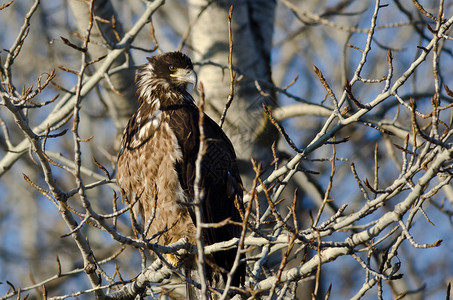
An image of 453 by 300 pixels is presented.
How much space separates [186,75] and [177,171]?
3.36ft

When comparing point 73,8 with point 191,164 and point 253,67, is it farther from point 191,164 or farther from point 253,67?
point 191,164

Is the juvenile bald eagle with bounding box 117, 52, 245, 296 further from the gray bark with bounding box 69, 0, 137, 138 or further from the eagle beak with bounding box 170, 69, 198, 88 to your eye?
the gray bark with bounding box 69, 0, 137, 138

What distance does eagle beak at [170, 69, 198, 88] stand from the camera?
5.31 metres

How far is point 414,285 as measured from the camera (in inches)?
397

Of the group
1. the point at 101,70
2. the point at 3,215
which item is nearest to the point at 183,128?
the point at 101,70

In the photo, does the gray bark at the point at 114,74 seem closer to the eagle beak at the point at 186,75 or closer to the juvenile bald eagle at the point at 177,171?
the eagle beak at the point at 186,75

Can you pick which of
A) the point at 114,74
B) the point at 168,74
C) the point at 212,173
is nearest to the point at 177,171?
the point at 212,173

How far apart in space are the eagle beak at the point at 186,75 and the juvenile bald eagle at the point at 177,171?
0.01m

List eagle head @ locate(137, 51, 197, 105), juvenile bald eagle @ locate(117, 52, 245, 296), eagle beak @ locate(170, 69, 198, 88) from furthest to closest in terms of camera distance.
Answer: eagle head @ locate(137, 51, 197, 105)
eagle beak @ locate(170, 69, 198, 88)
juvenile bald eagle @ locate(117, 52, 245, 296)

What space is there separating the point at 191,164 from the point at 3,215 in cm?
998

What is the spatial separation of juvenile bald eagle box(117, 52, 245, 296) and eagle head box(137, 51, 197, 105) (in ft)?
0.43

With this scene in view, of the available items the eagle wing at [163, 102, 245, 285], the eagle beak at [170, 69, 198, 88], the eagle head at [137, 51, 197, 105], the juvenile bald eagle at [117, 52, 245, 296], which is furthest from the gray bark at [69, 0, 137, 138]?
the eagle wing at [163, 102, 245, 285]

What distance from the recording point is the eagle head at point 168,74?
216 inches

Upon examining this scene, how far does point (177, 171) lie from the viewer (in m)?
4.79
